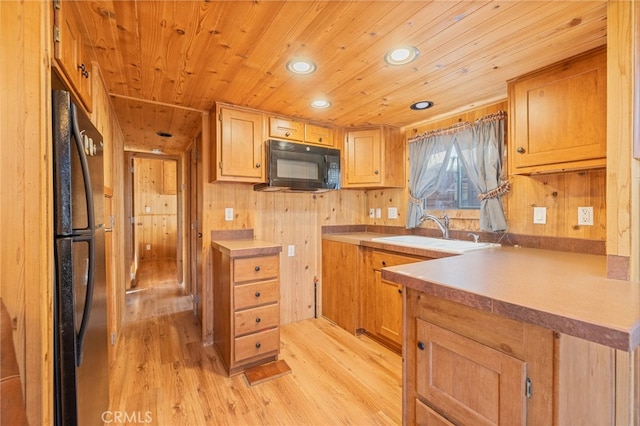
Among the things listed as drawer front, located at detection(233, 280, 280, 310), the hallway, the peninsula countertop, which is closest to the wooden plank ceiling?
the peninsula countertop

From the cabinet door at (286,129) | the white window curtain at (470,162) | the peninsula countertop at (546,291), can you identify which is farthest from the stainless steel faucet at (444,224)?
the cabinet door at (286,129)

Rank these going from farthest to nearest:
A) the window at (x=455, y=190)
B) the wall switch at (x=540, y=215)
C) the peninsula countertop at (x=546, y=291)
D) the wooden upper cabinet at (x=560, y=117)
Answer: the window at (x=455, y=190) → the wall switch at (x=540, y=215) → the wooden upper cabinet at (x=560, y=117) → the peninsula countertop at (x=546, y=291)

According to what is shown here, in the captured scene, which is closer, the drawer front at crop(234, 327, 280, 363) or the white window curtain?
the drawer front at crop(234, 327, 280, 363)

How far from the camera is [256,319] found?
2.17 metres

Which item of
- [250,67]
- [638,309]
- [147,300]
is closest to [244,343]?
[250,67]

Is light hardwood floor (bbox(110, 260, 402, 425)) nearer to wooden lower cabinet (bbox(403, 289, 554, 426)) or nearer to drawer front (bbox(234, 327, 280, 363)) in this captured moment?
drawer front (bbox(234, 327, 280, 363))

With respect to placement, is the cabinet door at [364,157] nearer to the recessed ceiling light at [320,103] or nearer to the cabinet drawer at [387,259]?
the recessed ceiling light at [320,103]

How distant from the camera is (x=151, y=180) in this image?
252 inches

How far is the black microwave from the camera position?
255 centimetres

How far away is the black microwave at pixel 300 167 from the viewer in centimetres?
255

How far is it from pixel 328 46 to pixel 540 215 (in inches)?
74.5

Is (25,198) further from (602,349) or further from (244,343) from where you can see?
(602,349)

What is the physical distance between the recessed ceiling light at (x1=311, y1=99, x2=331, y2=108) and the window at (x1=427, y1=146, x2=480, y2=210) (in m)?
1.26

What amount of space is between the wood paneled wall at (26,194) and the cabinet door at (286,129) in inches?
70.3
